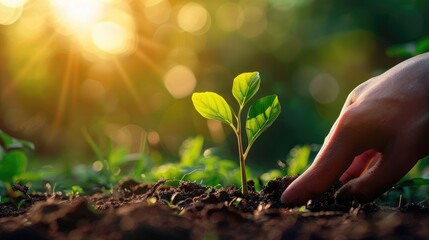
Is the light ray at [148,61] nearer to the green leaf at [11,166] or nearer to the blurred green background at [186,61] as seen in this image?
the blurred green background at [186,61]

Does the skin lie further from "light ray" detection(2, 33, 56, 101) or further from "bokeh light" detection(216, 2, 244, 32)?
"bokeh light" detection(216, 2, 244, 32)

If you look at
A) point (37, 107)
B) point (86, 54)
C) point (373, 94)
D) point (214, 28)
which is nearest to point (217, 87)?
point (214, 28)

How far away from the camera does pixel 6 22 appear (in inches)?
283

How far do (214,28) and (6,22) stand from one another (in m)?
3.46

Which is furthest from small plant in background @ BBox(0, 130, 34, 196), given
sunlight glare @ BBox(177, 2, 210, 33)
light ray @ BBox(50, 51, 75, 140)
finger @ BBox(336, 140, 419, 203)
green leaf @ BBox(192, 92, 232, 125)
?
sunlight glare @ BBox(177, 2, 210, 33)

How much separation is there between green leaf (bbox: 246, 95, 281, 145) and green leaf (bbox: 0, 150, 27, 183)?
140 centimetres

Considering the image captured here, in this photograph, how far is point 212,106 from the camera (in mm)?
1914

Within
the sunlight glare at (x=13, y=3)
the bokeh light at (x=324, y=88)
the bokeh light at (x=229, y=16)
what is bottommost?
the bokeh light at (x=324, y=88)

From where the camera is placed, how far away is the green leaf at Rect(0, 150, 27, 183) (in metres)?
2.78

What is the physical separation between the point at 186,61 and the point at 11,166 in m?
6.17

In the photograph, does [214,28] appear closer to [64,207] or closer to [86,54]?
[86,54]

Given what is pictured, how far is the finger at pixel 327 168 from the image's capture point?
1845 mm

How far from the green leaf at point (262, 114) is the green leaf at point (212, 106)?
90 millimetres

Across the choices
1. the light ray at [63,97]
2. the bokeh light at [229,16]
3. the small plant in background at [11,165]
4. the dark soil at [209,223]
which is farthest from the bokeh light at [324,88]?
the dark soil at [209,223]
